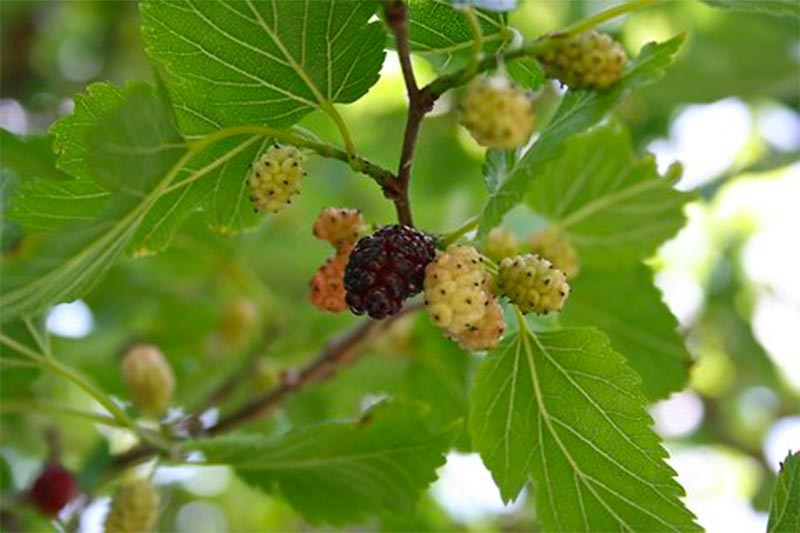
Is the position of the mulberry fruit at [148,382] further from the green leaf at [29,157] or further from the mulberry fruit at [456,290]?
the mulberry fruit at [456,290]

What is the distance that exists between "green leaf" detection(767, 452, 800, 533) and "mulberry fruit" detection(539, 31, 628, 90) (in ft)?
1.67

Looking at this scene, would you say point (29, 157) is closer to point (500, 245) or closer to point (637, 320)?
point (500, 245)

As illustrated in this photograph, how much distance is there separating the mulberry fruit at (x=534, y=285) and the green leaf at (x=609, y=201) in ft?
2.32

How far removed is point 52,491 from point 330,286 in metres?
0.89

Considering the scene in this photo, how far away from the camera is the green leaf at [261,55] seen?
1.38 metres

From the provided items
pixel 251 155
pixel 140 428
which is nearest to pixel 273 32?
pixel 251 155

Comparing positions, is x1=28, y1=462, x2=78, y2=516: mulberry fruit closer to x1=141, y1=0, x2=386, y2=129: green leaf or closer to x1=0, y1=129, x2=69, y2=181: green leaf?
x1=0, y1=129, x2=69, y2=181: green leaf

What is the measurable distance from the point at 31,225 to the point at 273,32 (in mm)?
380

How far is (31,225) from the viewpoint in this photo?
152 cm

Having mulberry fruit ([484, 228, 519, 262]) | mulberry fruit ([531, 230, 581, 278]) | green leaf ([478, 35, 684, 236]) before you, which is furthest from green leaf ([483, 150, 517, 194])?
mulberry fruit ([531, 230, 581, 278])

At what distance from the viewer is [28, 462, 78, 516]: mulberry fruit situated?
217cm

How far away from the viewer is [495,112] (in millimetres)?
1266

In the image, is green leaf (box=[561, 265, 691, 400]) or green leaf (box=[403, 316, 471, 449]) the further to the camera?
green leaf (box=[403, 316, 471, 449])

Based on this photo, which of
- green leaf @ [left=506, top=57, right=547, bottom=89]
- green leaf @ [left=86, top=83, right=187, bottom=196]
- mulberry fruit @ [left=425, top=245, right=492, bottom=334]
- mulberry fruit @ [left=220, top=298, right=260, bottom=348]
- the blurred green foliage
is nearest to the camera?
green leaf @ [left=86, top=83, right=187, bottom=196]
